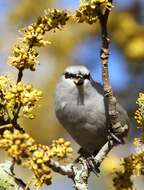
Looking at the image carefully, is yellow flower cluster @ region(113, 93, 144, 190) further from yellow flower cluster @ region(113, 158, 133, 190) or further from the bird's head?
the bird's head

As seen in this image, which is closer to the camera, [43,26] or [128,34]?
[43,26]

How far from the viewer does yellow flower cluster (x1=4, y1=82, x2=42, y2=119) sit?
1745mm

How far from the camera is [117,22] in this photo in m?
6.05

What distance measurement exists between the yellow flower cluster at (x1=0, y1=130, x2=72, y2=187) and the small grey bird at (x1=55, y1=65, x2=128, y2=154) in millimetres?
1475

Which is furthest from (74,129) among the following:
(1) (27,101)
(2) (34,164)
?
(2) (34,164)

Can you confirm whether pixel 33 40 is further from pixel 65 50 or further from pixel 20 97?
pixel 65 50

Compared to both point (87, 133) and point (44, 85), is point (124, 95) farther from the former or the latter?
point (87, 133)

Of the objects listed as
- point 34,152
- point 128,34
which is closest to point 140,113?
point 34,152

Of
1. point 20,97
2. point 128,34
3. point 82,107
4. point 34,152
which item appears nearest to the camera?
point 34,152

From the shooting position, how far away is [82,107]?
10.4 ft

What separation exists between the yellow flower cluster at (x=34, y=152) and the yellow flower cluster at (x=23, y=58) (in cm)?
42

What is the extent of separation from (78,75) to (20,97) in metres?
1.48

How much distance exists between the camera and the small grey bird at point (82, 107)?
3146 millimetres

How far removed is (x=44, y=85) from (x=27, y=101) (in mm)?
4805
